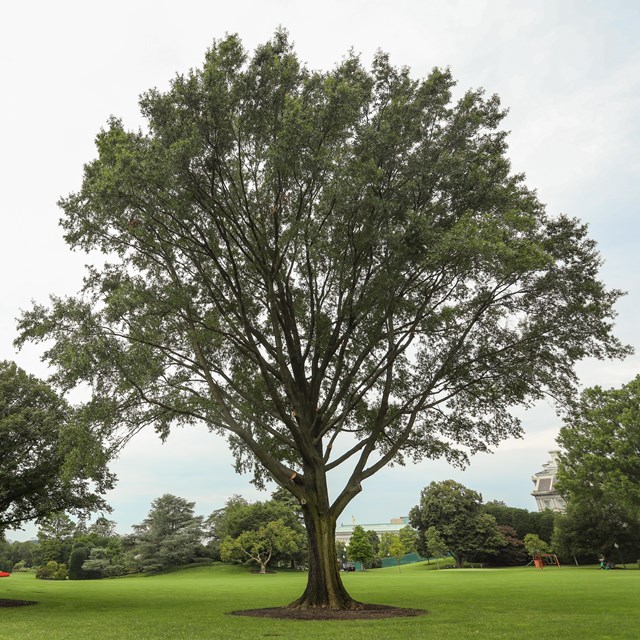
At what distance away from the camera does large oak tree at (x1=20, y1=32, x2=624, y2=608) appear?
44.7ft

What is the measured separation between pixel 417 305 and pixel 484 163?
5550mm

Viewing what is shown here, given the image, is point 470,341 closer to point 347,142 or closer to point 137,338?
point 347,142

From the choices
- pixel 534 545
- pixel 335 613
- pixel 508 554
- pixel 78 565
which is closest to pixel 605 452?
pixel 534 545

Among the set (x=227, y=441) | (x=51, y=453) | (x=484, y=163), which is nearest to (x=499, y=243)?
(x=484, y=163)

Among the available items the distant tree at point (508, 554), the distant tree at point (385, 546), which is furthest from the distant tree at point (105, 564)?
the distant tree at point (385, 546)

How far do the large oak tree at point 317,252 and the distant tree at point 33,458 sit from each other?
6.68 meters

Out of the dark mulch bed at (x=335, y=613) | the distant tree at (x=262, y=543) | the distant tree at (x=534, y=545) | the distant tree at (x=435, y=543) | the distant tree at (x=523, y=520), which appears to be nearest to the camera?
the dark mulch bed at (x=335, y=613)

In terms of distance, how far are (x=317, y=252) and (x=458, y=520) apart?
57.8 meters

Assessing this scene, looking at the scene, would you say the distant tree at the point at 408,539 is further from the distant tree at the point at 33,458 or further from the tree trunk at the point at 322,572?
the tree trunk at the point at 322,572

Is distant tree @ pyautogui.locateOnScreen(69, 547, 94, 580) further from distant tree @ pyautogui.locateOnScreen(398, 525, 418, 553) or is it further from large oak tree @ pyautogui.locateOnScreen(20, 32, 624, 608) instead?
large oak tree @ pyautogui.locateOnScreen(20, 32, 624, 608)

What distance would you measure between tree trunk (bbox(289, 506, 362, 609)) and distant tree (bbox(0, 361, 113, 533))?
9886mm

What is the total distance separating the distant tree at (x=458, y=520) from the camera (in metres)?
62.2

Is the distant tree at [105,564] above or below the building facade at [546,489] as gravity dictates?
below

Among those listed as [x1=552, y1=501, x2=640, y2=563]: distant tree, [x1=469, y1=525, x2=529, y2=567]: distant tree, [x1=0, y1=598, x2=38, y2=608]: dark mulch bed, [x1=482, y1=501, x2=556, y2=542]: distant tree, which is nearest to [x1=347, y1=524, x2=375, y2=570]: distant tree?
[x1=469, y1=525, x2=529, y2=567]: distant tree
